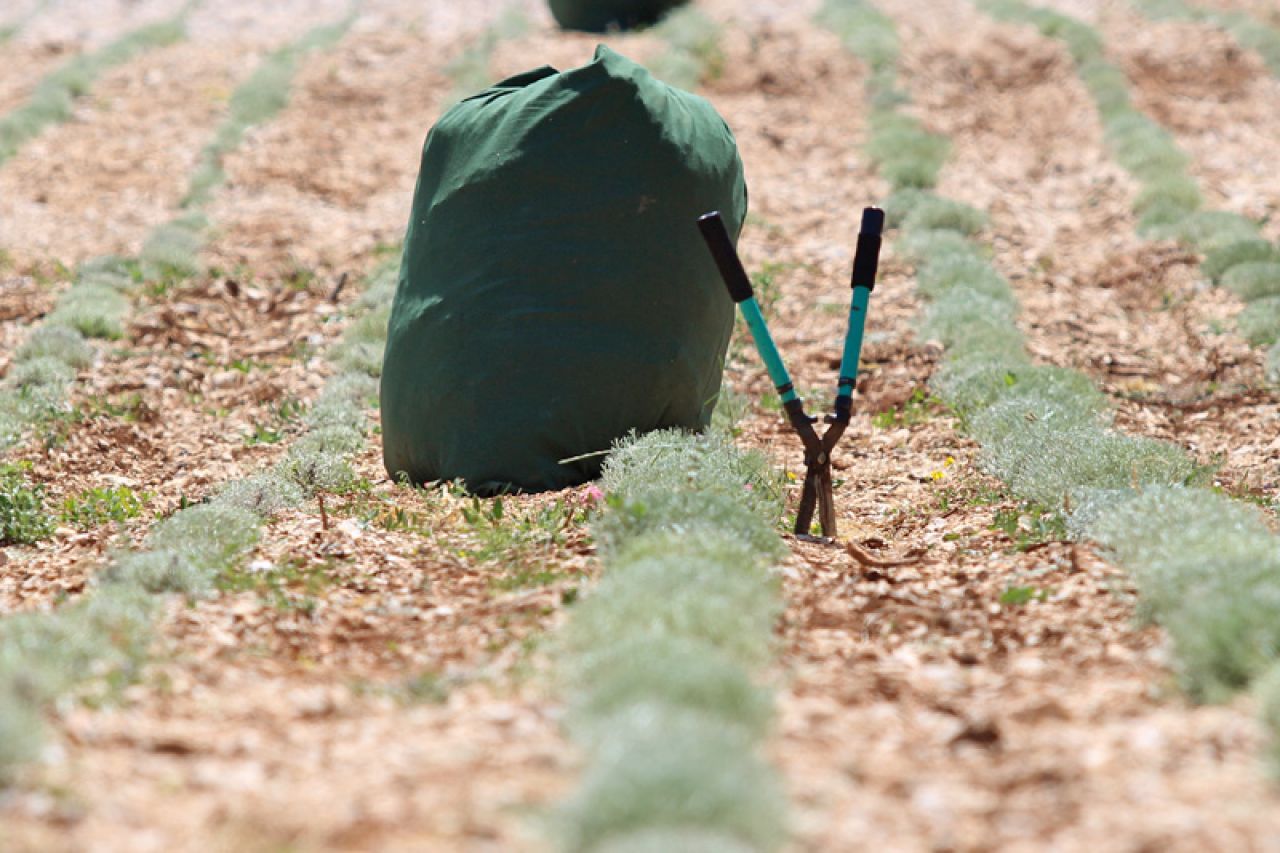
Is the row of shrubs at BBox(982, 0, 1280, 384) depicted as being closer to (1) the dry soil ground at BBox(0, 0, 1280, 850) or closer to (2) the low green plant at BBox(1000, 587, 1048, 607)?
(1) the dry soil ground at BBox(0, 0, 1280, 850)

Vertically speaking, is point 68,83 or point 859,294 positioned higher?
point 68,83

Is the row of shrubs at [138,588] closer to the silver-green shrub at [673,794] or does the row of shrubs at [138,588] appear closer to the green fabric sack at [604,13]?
the silver-green shrub at [673,794]

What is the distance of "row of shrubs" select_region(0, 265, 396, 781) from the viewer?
2.62 meters

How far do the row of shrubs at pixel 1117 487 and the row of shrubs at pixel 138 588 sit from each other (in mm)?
2247

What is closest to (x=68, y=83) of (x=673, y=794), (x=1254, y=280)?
(x=1254, y=280)

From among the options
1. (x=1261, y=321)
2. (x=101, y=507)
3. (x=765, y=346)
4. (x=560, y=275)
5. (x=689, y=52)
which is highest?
(x=689, y=52)

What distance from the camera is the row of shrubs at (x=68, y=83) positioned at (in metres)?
11.7

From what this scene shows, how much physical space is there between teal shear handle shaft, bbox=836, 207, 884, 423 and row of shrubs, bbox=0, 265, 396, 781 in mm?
1882

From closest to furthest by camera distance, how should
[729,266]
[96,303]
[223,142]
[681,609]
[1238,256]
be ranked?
[681,609] < [729,266] < [96,303] < [1238,256] < [223,142]

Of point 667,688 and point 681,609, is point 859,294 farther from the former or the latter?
point 667,688

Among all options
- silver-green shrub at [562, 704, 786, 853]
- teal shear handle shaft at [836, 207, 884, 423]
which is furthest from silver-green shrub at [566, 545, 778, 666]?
teal shear handle shaft at [836, 207, 884, 423]

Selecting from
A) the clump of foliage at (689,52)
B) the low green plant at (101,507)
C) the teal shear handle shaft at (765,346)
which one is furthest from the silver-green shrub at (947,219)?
the low green plant at (101,507)

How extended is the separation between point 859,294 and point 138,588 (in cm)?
229

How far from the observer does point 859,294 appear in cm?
425
